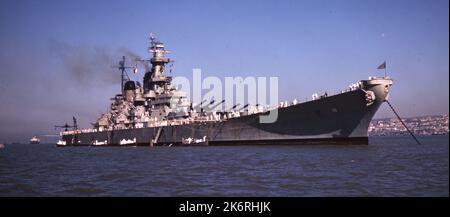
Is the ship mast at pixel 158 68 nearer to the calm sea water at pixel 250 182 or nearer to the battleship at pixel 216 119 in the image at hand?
the battleship at pixel 216 119

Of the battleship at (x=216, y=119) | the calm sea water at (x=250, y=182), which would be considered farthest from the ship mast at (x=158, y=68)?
the calm sea water at (x=250, y=182)

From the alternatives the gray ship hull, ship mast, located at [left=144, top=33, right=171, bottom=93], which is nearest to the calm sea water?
the gray ship hull

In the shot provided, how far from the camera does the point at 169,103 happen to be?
6669 centimetres

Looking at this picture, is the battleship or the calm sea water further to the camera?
the battleship

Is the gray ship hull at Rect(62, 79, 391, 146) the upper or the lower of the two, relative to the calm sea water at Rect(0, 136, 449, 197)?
upper

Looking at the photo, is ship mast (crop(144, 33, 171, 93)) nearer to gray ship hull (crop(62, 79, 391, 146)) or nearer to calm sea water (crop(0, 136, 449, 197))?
gray ship hull (crop(62, 79, 391, 146))

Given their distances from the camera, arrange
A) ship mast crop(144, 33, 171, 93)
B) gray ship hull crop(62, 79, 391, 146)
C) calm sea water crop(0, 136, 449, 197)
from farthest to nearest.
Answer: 1. ship mast crop(144, 33, 171, 93)
2. gray ship hull crop(62, 79, 391, 146)
3. calm sea water crop(0, 136, 449, 197)

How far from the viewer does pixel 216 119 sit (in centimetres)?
5597

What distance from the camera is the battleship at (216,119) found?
42.0 m

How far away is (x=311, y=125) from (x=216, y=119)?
573 inches

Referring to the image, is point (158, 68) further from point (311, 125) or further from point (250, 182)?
point (250, 182)

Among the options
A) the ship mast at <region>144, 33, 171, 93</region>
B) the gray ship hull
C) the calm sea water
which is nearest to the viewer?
the calm sea water

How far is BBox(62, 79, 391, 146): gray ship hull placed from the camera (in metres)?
41.4
